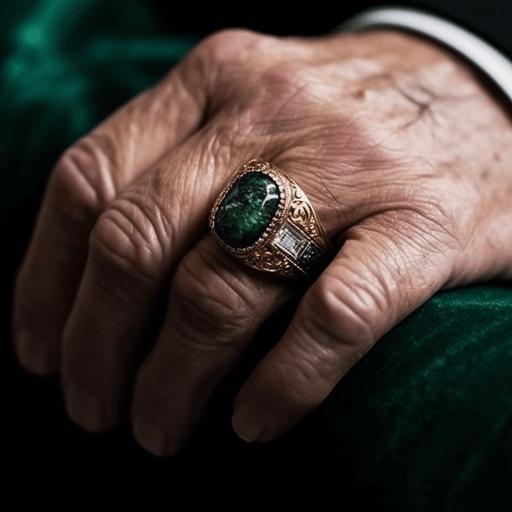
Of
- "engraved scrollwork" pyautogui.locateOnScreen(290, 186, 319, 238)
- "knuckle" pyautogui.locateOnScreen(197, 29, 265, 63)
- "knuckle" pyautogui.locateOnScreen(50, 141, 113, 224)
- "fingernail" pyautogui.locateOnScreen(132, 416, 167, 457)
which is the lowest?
"fingernail" pyautogui.locateOnScreen(132, 416, 167, 457)

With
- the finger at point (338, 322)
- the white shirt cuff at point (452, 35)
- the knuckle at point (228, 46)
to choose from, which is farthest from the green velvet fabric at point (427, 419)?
the knuckle at point (228, 46)

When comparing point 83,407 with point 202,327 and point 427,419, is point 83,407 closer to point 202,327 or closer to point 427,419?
point 202,327

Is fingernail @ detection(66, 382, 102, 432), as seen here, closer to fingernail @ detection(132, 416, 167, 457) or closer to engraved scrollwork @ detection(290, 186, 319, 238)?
fingernail @ detection(132, 416, 167, 457)

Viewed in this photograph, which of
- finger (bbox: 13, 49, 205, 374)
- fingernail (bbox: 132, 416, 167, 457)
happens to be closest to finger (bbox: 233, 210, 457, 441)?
fingernail (bbox: 132, 416, 167, 457)

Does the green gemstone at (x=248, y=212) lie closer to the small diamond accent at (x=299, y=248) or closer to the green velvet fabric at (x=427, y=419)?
the small diamond accent at (x=299, y=248)

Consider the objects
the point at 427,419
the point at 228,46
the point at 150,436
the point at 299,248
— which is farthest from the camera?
the point at 228,46

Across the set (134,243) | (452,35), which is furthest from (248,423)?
(452,35)

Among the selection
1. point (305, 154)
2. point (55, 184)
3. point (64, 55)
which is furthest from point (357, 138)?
point (64, 55)

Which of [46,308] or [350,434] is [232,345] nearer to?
[350,434]
